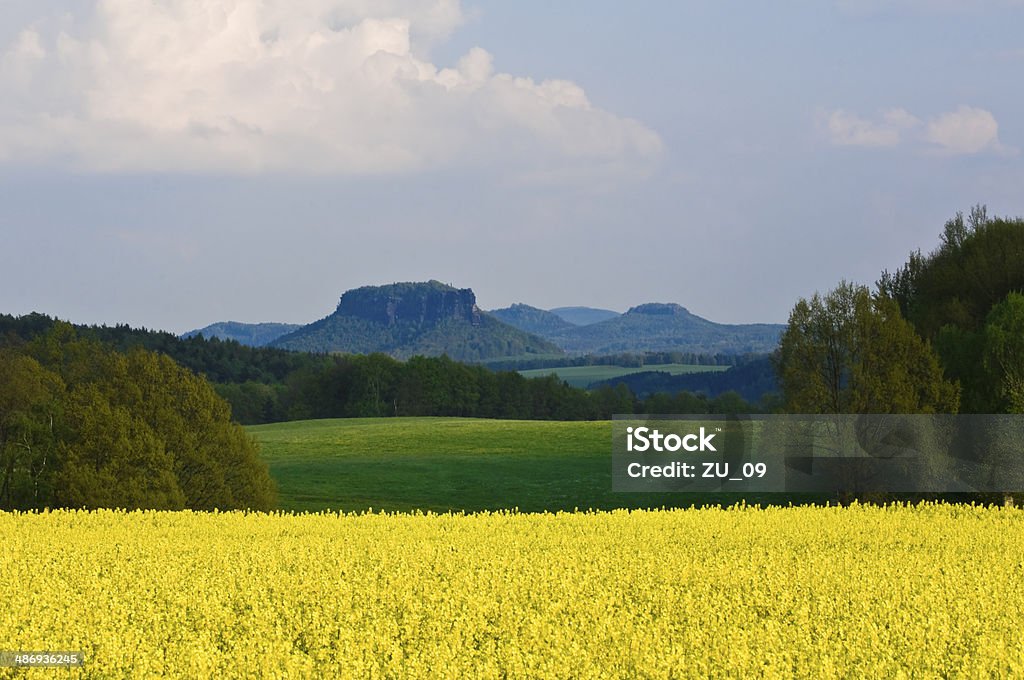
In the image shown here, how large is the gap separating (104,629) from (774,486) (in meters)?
33.8

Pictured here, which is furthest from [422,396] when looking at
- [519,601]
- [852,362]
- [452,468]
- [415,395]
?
[519,601]

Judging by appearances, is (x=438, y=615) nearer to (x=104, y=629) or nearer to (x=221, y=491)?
(x=104, y=629)

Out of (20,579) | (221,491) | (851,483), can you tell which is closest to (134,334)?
(221,491)

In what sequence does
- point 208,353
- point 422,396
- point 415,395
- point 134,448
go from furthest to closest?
point 208,353
point 415,395
point 422,396
point 134,448

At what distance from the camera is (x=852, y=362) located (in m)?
33.9

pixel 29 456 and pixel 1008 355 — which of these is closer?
pixel 1008 355

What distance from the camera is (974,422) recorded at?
1346 inches

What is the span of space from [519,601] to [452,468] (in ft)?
133

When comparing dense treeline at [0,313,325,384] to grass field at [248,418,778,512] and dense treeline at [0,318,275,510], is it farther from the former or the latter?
dense treeline at [0,318,275,510]

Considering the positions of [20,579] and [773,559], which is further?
[773,559]

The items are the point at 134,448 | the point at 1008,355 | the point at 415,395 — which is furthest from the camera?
the point at 415,395

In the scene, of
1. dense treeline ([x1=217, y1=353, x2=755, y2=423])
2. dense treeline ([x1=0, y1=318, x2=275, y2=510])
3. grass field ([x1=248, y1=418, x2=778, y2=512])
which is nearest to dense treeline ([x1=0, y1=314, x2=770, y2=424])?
dense treeline ([x1=217, y1=353, x2=755, y2=423])

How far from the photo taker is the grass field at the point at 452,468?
43.4 meters

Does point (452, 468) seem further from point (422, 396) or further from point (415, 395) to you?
point (415, 395)
